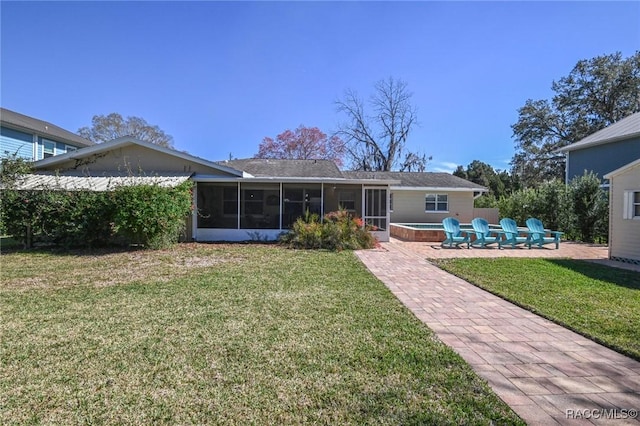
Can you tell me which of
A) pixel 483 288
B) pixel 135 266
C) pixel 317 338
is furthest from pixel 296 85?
pixel 317 338

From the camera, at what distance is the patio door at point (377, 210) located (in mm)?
15422

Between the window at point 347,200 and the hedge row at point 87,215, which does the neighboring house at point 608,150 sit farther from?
the hedge row at point 87,215

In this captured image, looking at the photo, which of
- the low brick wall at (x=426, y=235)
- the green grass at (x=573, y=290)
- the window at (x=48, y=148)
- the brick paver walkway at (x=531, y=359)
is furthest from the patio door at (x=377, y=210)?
the window at (x=48, y=148)

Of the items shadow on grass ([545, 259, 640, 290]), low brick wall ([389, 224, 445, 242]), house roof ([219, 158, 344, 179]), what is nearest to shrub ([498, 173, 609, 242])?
low brick wall ([389, 224, 445, 242])

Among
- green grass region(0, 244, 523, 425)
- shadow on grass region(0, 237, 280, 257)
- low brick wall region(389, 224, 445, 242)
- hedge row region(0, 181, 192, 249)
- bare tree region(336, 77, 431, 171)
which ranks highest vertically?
bare tree region(336, 77, 431, 171)

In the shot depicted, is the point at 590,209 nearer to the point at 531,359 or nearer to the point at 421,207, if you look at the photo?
the point at 421,207

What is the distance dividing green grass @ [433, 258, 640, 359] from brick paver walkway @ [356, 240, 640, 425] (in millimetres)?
330

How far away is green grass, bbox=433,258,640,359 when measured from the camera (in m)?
4.62

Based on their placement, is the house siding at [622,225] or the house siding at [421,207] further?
the house siding at [421,207]

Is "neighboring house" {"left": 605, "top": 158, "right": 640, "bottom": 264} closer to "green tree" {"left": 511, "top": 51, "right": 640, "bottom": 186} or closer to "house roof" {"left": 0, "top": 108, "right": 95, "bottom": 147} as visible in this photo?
"green tree" {"left": 511, "top": 51, "right": 640, "bottom": 186}

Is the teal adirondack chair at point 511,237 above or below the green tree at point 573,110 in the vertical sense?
below

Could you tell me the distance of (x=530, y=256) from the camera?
463 inches

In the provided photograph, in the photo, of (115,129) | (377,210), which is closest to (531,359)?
(377,210)

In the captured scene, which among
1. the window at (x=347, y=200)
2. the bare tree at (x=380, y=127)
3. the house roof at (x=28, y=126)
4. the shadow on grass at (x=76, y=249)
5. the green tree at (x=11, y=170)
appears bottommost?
the shadow on grass at (x=76, y=249)
